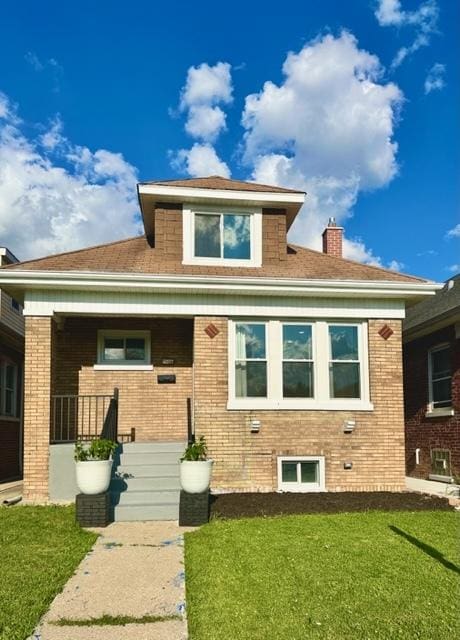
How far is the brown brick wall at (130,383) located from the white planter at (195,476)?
10.4 ft

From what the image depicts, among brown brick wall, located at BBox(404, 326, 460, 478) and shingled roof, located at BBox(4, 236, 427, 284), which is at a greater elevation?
shingled roof, located at BBox(4, 236, 427, 284)

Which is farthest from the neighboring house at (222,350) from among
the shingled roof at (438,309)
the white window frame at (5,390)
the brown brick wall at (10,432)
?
the white window frame at (5,390)

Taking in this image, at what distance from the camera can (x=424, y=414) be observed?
45.1 feet

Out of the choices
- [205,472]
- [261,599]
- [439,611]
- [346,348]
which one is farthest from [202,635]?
[346,348]

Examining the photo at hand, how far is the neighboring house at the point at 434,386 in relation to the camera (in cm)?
1234

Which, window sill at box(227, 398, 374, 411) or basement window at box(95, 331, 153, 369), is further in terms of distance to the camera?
basement window at box(95, 331, 153, 369)

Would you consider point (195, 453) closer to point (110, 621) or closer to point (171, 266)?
point (171, 266)

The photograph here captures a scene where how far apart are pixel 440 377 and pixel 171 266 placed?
6.83 m

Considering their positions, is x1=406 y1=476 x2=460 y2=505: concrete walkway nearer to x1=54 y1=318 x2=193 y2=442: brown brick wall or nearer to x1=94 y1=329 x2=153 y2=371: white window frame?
x1=54 y1=318 x2=193 y2=442: brown brick wall

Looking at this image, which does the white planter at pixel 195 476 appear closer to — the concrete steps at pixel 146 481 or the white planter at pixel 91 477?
the concrete steps at pixel 146 481

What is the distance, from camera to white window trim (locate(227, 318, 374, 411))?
418 inches

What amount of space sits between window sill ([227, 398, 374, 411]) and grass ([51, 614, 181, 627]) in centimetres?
587

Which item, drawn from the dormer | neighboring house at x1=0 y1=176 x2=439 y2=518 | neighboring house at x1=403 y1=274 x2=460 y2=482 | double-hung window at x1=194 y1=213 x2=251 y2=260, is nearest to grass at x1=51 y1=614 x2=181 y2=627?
neighboring house at x1=0 y1=176 x2=439 y2=518

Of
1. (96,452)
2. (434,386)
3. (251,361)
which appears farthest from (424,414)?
(96,452)
